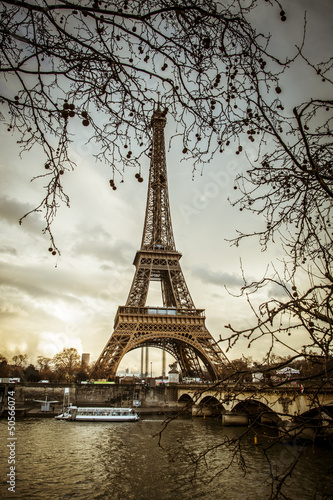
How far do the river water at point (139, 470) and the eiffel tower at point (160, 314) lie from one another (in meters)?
15.7

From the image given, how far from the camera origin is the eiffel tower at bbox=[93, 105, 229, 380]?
36344 millimetres

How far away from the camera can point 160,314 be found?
3931 centimetres

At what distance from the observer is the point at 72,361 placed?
2936 inches

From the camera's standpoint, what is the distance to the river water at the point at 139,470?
10.6 m

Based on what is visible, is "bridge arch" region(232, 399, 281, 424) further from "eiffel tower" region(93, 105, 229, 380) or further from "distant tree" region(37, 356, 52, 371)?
"distant tree" region(37, 356, 52, 371)

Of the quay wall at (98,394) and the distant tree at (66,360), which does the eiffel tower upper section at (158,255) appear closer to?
the quay wall at (98,394)

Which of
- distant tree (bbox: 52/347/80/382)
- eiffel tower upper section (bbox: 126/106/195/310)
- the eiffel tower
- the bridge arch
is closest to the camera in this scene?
the bridge arch

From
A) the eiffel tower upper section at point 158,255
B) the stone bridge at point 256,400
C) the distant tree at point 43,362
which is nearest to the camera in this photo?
the stone bridge at point 256,400

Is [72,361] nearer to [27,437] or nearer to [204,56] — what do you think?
[27,437]

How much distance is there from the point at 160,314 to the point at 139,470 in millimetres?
25997

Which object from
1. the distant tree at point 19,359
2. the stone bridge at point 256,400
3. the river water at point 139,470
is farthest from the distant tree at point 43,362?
the stone bridge at point 256,400

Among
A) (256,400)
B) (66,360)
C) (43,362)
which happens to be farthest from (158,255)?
(43,362)

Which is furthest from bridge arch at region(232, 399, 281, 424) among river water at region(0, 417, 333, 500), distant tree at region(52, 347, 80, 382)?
distant tree at region(52, 347, 80, 382)

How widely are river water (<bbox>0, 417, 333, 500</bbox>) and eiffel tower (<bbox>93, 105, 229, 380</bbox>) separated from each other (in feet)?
51.5
